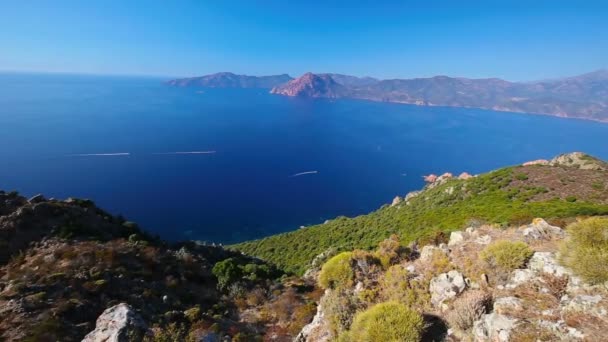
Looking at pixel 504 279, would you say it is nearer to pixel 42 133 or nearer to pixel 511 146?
pixel 42 133

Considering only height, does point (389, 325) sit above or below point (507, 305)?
below

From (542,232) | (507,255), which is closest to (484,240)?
(542,232)

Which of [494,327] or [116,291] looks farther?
[116,291]

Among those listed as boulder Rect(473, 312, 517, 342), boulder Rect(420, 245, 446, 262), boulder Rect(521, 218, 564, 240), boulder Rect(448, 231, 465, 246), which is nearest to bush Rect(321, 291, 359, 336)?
boulder Rect(420, 245, 446, 262)

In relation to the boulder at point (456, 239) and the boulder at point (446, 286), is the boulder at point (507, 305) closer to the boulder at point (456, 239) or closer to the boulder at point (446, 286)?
the boulder at point (446, 286)

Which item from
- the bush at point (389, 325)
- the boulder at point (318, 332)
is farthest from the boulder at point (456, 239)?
the boulder at point (318, 332)

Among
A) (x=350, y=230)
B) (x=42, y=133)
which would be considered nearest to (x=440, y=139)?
(x=350, y=230)

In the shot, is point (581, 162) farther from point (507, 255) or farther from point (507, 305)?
point (507, 305)
